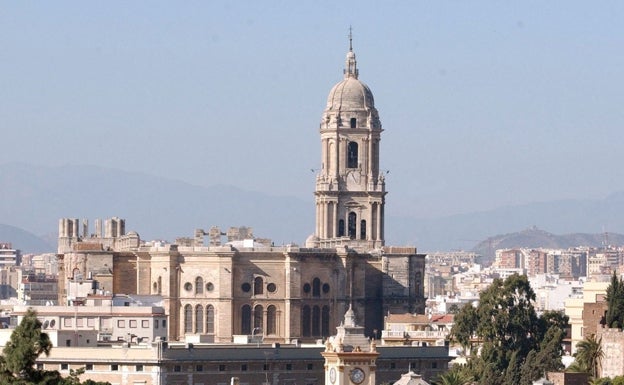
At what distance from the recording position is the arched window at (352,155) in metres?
166

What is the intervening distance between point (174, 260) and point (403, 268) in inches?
488

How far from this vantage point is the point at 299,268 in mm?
158625

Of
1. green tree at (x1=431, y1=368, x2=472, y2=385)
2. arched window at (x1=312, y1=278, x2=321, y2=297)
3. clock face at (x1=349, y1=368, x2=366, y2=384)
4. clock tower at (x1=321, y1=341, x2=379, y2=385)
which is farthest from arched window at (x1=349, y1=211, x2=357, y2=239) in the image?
clock face at (x1=349, y1=368, x2=366, y2=384)

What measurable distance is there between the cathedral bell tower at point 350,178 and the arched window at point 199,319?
8678mm

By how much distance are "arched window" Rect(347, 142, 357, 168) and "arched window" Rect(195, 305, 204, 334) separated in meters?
13.4

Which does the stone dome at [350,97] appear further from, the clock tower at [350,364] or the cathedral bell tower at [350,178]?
the clock tower at [350,364]

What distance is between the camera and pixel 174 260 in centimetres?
15788

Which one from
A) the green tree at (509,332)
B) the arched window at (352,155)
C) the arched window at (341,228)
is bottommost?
the green tree at (509,332)

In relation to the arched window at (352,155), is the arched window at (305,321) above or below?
below

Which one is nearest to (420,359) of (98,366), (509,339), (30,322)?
(509,339)

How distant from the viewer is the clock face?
94250 mm

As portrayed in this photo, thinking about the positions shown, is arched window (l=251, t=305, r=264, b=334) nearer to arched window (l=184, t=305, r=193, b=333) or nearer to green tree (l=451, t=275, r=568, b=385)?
arched window (l=184, t=305, r=193, b=333)

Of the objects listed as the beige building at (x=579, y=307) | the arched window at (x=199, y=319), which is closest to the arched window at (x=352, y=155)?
the arched window at (x=199, y=319)

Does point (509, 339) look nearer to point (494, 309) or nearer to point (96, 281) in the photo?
point (494, 309)
